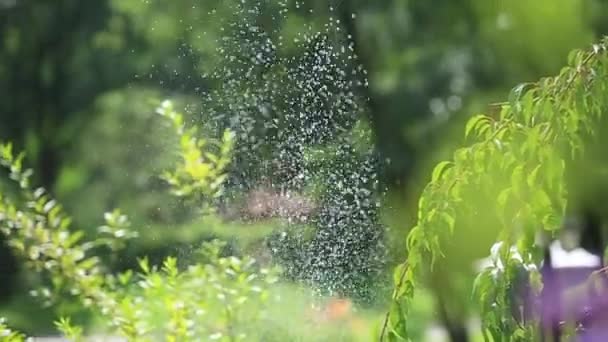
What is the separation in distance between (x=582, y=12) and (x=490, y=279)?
0.99 meters

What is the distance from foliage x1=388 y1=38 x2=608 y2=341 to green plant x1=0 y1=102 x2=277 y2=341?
51 centimetres

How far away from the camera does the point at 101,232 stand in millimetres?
1511

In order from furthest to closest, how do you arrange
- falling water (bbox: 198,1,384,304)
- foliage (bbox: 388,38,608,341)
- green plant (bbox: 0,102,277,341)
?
falling water (bbox: 198,1,384,304) < green plant (bbox: 0,102,277,341) < foliage (bbox: 388,38,608,341)

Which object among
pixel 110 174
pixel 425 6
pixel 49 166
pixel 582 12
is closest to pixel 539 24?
pixel 582 12

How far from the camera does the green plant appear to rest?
1.18 m

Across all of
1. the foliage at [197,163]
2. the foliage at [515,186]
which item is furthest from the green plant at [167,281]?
the foliage at [515,186]

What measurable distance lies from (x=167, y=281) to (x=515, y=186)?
2.04ft

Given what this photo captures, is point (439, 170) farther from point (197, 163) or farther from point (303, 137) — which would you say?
point (303, 137)

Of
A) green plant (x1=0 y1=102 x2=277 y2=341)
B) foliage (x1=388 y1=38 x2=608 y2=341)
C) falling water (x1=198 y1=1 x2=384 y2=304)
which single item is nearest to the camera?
foliage (x1=388 y1=38 x2=608 y2=341)

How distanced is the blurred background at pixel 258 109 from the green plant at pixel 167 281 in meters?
0.06

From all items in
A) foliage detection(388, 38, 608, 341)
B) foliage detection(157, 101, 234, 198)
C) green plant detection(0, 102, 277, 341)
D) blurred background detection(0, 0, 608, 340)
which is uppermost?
blurred background detection(0, 0, 608, 340)

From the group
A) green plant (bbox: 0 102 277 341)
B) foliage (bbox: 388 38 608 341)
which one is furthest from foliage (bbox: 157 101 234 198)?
foliage (bbox: 388 38 608 341)

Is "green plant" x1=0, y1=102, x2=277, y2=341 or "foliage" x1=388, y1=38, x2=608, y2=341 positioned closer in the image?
"foliage" x1=388, y1=38, x2=608, y2=341

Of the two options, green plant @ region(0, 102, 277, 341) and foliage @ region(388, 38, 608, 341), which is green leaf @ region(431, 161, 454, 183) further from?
green plant @ region(0, 102, 277, 341)
